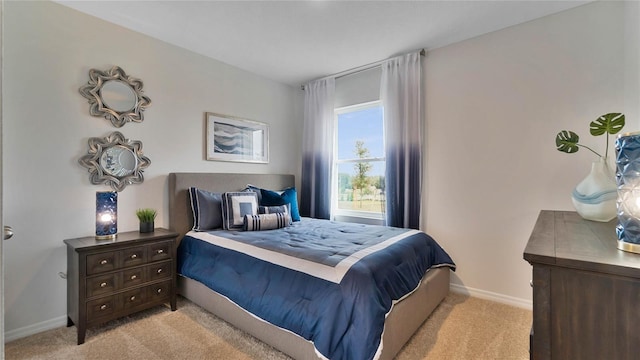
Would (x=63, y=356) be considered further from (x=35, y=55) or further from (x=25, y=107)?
(x=35, y=55)

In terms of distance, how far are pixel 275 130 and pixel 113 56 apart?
1.95m

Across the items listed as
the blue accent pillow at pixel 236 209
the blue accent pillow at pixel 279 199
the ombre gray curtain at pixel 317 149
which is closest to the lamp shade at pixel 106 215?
the blue accent pillow at pixel 236 209

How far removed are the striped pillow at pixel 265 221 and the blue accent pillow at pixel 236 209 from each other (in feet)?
0.30

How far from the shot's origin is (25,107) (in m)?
2.07

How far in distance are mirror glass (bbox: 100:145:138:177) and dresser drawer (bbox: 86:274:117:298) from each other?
0.89 meters

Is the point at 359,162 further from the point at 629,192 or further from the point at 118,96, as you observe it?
the point at 629,192

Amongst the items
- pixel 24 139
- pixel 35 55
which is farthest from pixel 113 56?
pixel 24 139

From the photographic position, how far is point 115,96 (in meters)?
2.48

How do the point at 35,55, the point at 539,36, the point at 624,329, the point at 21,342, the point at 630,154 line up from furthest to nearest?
the point at 539,36
the point at 35,55
the point at 21,342
the point at 630,154
the point at 624,329

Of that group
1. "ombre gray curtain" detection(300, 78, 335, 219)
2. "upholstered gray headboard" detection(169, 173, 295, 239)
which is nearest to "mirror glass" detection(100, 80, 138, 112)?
"upholstered gray headboard" detection(169, 173, 295, 239)

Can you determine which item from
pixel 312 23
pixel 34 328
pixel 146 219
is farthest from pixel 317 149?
pixel 34 328

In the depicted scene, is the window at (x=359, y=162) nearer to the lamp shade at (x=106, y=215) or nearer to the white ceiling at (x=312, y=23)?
the white ceiling at (x=312, y=23)

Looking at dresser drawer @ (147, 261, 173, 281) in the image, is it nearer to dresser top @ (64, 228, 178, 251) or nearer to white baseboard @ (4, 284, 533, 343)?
dresser top @ (64, 228, 178, 251)

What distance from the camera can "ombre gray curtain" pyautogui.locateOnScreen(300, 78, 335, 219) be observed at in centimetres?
381
